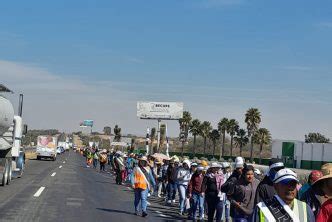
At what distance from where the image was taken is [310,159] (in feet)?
233

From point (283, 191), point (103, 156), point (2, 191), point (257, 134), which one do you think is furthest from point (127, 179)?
point (257, 134)

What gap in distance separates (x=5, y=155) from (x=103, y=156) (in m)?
22.6

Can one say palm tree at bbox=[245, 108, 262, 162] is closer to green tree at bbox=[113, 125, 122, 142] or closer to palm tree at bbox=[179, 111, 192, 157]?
palm tree at bbox=[179, 111, 192, 157]

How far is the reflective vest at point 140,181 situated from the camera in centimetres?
1602

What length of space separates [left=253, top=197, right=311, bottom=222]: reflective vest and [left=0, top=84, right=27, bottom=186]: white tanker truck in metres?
17.5

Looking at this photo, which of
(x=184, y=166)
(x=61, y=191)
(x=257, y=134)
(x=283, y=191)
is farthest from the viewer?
(x=257, y=134)

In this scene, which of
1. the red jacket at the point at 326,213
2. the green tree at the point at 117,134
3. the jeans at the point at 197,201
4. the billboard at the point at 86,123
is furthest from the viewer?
the billboard at the point at 86,123

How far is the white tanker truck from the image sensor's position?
69.4 ft

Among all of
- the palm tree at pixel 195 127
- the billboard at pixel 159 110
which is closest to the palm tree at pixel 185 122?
the palm tree at pixel 195 127

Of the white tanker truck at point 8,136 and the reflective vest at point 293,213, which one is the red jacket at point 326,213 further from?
the white tanker truck at point 8,136

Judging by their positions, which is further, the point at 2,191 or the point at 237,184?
the point at 2,191

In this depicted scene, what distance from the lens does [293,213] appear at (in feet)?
14.2

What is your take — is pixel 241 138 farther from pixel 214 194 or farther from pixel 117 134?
pixel 214 194

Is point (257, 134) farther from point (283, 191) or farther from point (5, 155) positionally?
point (283, 191)
